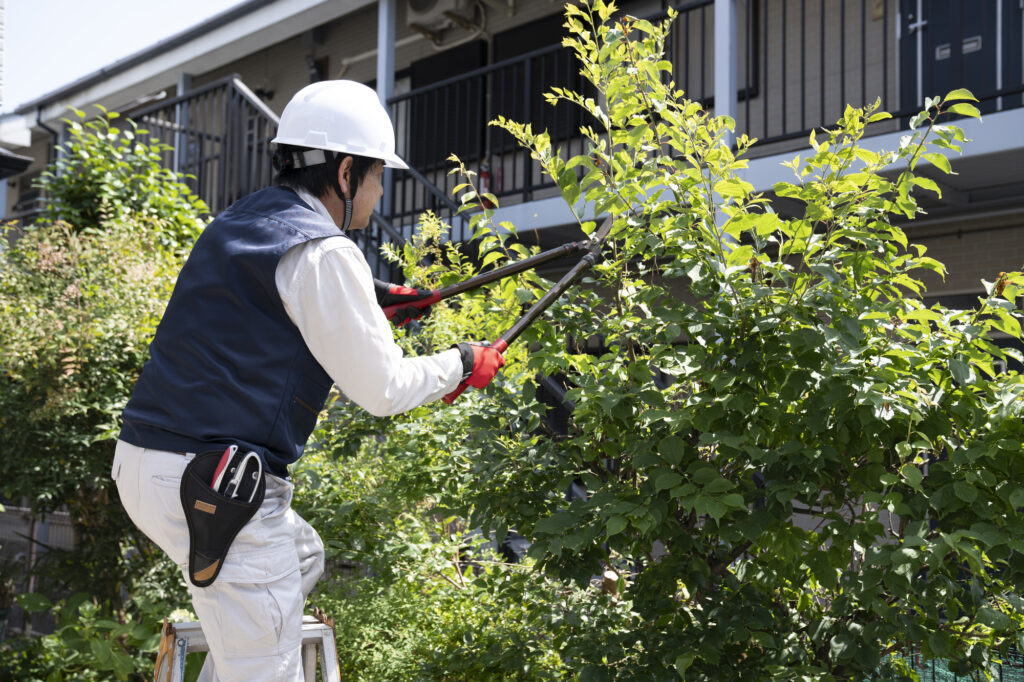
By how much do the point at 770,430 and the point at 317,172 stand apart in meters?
1.41

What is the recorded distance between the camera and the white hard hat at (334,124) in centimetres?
223

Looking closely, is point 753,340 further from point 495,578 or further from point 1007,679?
point 1007,679

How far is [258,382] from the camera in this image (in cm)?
203

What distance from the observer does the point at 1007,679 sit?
3381 mm

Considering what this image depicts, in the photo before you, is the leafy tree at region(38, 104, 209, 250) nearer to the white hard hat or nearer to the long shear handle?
the white hard hat

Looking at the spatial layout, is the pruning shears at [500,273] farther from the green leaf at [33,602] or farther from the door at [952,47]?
the door at [952,47]

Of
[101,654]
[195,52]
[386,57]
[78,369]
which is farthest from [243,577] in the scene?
[195,52]

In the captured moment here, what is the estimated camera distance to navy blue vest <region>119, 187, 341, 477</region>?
2.00 m

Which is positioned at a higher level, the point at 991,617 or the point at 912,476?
the point at 912,476

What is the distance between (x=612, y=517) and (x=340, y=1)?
9.07 metres

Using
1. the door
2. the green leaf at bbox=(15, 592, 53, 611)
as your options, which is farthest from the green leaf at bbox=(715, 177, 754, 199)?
the door

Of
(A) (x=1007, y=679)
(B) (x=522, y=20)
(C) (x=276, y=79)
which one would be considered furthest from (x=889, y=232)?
(C) (x=276, y=79)

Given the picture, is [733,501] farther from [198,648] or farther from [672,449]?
[198,648]

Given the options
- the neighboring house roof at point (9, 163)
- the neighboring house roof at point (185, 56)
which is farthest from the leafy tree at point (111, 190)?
the neighboring house roof at point (185, 56)
